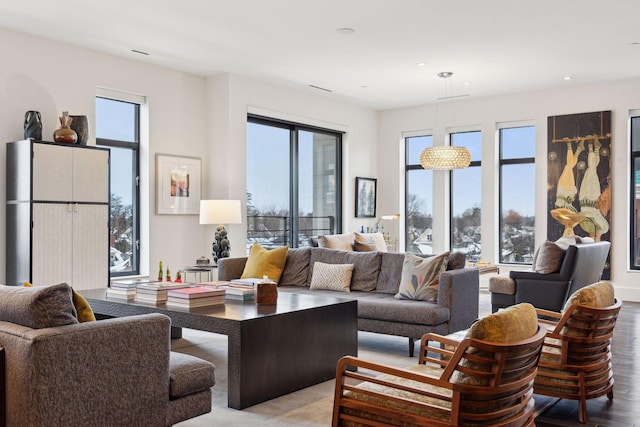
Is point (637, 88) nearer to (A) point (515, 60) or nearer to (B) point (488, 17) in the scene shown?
(A) point (515, 60)

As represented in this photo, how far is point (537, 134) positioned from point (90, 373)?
26.3 feet

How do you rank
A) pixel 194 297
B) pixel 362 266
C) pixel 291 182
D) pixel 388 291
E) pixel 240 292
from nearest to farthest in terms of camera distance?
pixel 194 297 < pixel 240 292 < pixel 388 291 < pixel 362 266 < pixel 291 182

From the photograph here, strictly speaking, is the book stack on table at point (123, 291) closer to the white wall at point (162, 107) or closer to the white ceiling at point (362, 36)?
the white wall at point (162, 107)

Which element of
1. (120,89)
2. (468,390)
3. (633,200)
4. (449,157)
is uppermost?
(120,89)

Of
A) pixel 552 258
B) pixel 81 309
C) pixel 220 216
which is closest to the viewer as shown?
pixel 81 309

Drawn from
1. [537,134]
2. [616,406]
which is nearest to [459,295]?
[616,406]

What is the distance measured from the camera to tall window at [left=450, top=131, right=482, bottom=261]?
966 cm

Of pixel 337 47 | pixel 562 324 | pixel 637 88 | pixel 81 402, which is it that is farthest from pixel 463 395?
pixel 637 88

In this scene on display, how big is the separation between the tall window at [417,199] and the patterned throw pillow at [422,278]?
5069 mm

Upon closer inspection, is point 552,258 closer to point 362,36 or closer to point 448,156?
point 448,156

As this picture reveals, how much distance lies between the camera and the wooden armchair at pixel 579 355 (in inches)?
127

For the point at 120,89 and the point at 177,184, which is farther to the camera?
the point at 177,184

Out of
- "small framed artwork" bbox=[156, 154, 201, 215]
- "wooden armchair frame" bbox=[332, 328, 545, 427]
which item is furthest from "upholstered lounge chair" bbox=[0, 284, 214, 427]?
"small framed artwork" bbox=[156, 154, 201, 215]

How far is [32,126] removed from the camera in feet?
18.9
